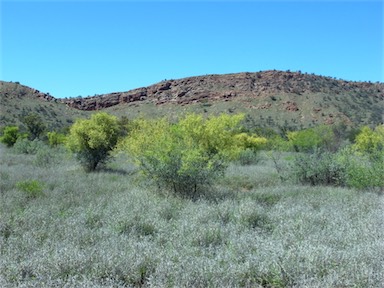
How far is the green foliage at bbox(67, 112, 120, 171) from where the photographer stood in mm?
17891

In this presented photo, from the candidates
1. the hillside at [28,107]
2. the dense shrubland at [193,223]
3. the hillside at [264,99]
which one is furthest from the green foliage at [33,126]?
the dense shrubland at [193,223]

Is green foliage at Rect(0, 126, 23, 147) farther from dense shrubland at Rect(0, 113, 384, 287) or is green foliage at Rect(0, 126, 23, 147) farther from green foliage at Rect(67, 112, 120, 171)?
dense shrubland at Rect(0, 113, 384, 287)

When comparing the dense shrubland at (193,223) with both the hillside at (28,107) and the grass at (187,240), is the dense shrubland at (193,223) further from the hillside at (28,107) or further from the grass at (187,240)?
the hillside at (28,107)

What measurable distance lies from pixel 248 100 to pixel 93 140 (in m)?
62.5

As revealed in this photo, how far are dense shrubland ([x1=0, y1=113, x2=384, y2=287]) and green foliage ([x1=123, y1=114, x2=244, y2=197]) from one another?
40 mm

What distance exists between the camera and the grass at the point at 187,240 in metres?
4.72

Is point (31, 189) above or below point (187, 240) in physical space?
above

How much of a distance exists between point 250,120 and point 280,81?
21.9 m

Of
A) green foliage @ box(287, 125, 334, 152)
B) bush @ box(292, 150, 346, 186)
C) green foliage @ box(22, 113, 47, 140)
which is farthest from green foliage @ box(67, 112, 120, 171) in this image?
green foliage @ box(22, 113, 47, 140)

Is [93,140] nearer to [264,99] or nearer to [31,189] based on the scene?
[31,189]

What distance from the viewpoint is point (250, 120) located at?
6706cm

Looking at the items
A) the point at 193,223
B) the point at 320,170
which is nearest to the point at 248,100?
the point at 320,170

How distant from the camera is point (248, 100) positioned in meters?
77.7

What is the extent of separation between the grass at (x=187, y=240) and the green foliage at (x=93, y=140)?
20.9ft
